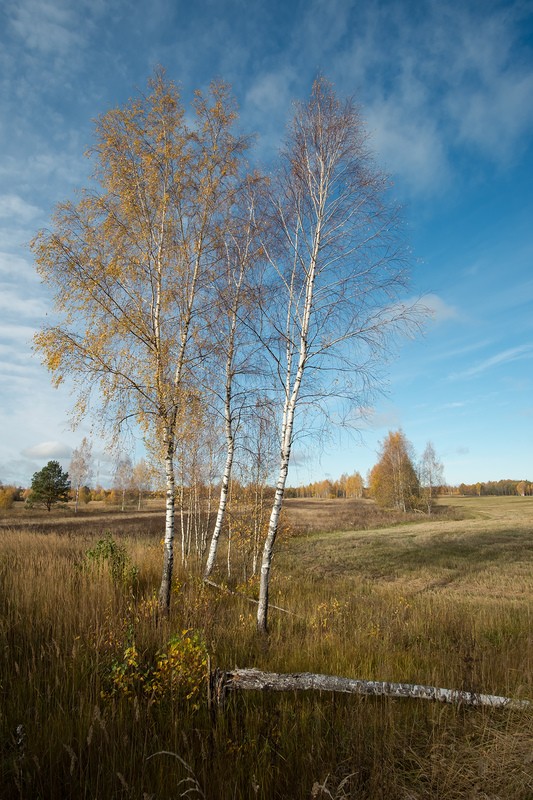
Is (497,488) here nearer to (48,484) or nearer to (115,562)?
(48,484)

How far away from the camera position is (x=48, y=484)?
160 ft

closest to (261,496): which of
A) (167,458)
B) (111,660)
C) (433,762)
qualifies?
(167,458)

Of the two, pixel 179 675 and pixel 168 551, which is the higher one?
pixel 168 551

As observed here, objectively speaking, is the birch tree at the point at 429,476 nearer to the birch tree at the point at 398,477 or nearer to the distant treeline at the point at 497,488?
the birch tree at the point at 398,477

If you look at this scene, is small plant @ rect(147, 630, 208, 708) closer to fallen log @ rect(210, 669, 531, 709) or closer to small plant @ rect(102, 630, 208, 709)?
small plant @ rect(102, 630, 208, 709)

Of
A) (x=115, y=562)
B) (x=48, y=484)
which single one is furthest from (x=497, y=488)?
(x=115, y=562)

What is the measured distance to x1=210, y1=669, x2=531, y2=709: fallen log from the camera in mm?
3938

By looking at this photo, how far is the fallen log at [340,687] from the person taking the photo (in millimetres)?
3938

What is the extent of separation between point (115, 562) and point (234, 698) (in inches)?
233

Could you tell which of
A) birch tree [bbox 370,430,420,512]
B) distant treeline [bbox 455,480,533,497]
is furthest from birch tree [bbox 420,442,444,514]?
distant treeline [bbox 455,480,533,497]

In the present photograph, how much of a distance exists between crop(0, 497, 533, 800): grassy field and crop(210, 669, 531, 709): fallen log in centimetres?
11

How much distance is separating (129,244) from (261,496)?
10844 mm

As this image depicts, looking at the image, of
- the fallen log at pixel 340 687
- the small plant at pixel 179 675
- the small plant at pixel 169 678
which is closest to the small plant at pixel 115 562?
the small plant at pixel 169 678

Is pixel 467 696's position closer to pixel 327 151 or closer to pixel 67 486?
pixel 327 151
